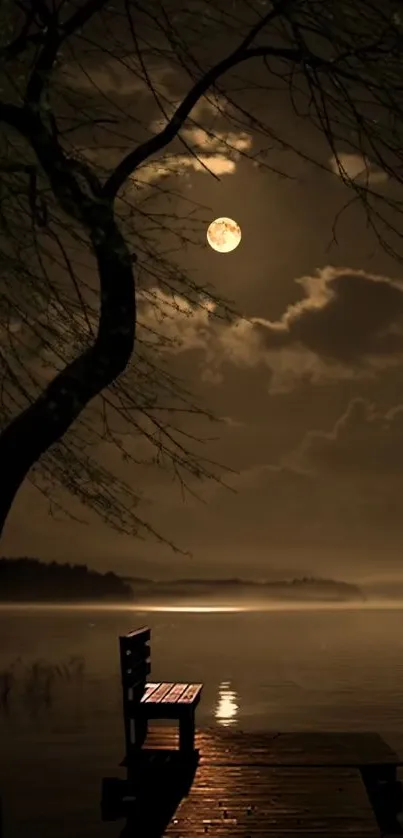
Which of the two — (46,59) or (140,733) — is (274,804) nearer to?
(140,733)

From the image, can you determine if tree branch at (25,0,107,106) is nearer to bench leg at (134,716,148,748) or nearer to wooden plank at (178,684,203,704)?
wooden plank at (178,684,203,704)

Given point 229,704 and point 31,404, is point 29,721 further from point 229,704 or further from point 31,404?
point 31,404

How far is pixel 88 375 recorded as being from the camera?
7688 mm

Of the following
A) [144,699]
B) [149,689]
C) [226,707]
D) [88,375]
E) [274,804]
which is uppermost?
[88,375]

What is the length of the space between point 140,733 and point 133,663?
0.81 metres

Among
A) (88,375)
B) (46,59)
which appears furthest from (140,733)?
(46,59)

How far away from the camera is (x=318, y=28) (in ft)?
24.1

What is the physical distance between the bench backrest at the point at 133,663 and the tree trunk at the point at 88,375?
17.0 feet

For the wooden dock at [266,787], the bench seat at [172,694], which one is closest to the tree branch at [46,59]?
the wooden dock at [266,787]

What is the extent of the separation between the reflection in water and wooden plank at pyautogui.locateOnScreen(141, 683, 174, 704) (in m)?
49.2

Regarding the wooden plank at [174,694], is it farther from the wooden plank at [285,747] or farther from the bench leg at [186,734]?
the wooden plank at [285,747]

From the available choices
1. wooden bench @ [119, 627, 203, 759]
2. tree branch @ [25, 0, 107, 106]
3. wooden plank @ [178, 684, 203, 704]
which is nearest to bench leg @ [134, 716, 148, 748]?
wooden bench @ [119, 627, 203, 759]

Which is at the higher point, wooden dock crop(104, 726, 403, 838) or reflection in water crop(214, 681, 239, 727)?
reflection in water crop(214, 681, 239, 727)

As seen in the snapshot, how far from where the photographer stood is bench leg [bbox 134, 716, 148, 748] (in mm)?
13248
